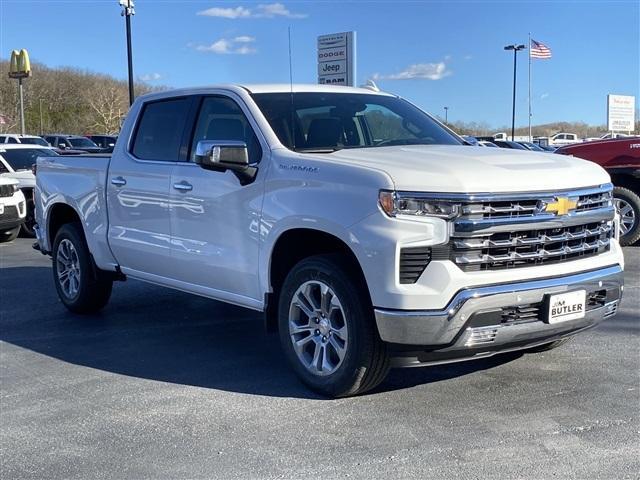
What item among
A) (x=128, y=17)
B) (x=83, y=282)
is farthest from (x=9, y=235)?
(x=128, y=17)

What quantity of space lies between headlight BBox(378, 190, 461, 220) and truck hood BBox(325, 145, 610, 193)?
54 mm

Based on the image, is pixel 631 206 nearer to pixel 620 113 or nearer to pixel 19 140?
pixel 19 140

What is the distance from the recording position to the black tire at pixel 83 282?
22.3 ft

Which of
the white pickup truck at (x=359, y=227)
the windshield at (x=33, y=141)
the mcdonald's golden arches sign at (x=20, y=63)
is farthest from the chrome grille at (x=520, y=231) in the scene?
the mcdonald's golden arches sign at (x=20, y=63)

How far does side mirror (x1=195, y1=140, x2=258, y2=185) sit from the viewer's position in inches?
187

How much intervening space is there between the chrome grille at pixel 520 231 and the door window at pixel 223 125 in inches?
65.2

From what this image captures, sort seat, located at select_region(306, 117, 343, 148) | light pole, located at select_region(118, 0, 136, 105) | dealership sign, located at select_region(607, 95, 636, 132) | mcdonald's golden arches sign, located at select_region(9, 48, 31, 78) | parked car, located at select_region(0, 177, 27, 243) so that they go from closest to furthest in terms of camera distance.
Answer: seat, located at select_region(306, 117, 343, 148), parked car, located at select_region(0, 177, 27, 243), light pole, located at select_region(118, 0, 136, 105), mcdonald's golden arches sign, located at select_region(9, 48, 31, 78), dealership sign, located at select_region(607, 95, 636, 132)

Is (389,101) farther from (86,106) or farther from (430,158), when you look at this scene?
(86,106)

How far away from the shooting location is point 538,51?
123ft

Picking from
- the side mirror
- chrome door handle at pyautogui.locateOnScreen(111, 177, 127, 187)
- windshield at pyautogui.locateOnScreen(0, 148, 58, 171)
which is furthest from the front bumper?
windshield at pyautogui.locateOnScreen(0, 148, 58, 171)

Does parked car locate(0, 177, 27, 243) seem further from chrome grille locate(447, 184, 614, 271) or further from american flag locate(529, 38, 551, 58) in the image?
american flag locate(529, 38, 551, 58)

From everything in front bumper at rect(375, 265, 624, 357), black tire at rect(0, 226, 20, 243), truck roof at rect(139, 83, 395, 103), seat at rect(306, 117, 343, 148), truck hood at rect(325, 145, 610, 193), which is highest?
truck roof at rect(139, 83, 395, 103)

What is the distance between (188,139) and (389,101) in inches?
65.6

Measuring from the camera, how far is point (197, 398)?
4621mm
